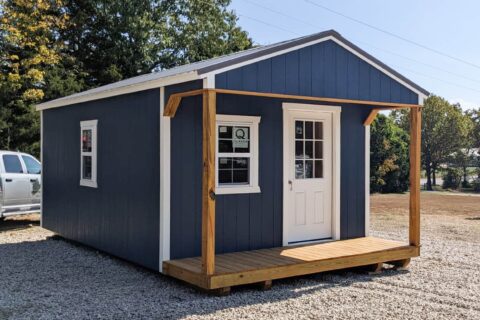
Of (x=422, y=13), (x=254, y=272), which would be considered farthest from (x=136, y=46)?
(x=254, y=272)

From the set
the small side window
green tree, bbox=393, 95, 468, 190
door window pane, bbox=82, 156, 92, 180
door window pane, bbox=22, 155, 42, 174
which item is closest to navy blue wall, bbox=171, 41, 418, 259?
door window pane, bbox=82, 156, 92, 180

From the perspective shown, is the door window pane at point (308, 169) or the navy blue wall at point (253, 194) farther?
the door window pane at point (308, 169)

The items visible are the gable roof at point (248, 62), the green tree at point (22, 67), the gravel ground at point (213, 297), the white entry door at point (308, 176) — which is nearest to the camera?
the gravel ground at point (213, 297)

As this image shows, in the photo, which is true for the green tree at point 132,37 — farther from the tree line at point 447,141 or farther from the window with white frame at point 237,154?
the tree line at point 447,141

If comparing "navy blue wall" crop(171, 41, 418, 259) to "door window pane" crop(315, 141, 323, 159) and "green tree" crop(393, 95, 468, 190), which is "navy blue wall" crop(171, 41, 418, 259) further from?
"green tree" crop(393, 95, 468, 190)

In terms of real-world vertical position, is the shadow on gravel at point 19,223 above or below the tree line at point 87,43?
below

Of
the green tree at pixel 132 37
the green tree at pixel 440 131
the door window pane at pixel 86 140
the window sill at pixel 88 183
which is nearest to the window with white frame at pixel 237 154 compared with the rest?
the window sill at pixel 88 183

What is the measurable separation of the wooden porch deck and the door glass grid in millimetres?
1103

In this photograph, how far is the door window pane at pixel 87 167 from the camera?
8.68 metres

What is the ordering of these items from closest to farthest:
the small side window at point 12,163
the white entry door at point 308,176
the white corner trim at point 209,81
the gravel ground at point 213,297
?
1. the gravel ground at point 213,297
2. the white corner trim at point 209,81
3. the white entry door at point 308,176
4. the small side window at point 12,163

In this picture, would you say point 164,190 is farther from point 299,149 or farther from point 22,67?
point 22,67

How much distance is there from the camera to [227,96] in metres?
6.96

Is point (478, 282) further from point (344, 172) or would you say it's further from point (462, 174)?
point (462, 174)

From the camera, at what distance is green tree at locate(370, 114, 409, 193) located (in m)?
26.5
